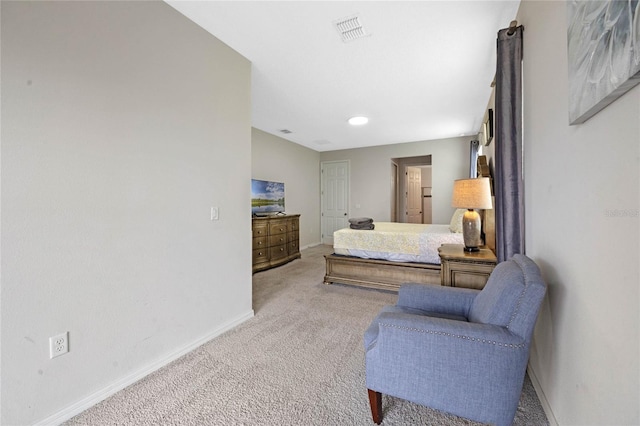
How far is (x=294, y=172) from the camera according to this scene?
6320mm

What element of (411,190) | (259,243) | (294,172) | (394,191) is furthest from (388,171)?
(259,243)

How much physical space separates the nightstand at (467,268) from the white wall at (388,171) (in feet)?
12.3

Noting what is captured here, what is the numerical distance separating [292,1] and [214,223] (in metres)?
1.83

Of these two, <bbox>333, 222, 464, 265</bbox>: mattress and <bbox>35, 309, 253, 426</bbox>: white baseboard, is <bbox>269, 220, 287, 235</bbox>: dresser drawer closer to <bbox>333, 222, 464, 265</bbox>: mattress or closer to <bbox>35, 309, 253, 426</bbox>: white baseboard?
<bbox>333, 222, 464, 265</bbox>: mattress

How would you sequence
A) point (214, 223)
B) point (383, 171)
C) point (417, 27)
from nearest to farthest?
point (417, 27)
point (214, 223)
point (383, 171)

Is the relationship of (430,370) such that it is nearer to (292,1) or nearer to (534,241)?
(534,241)

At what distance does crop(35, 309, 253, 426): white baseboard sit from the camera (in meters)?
1.44

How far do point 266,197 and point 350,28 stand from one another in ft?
11.2

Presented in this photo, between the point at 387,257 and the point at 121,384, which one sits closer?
the point at 121,384

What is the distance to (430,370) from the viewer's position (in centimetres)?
124

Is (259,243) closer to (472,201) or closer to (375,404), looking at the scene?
(472,201)

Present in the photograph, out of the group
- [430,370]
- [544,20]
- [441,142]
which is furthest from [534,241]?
[441,142]

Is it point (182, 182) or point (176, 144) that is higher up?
point (176, 144)

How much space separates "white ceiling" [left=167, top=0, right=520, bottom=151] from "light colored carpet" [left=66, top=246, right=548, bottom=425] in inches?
102
